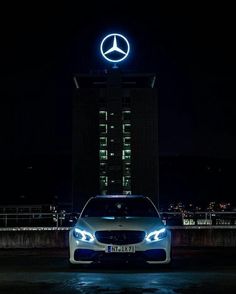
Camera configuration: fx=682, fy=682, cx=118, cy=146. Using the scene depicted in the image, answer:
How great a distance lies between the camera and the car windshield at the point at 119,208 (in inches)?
558

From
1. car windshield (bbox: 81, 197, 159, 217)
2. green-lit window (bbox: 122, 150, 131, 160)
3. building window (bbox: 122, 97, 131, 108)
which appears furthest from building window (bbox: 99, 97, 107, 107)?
car windshield (bbox: 81, 197, 159, 217)

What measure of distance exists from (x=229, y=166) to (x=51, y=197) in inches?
1326

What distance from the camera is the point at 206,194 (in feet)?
395

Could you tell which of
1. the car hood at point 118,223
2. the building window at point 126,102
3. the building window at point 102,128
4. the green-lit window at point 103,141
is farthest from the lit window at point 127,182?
the car hood at point 118,223

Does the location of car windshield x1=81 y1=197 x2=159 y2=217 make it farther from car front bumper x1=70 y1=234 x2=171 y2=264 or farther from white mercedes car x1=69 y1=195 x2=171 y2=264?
car front bumper x1=70 y1=234 x2=171 y2=264

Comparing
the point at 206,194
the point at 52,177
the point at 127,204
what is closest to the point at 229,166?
the point at 206,194

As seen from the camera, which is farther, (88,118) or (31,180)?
(31,180)

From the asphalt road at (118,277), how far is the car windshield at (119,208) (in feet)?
3.62

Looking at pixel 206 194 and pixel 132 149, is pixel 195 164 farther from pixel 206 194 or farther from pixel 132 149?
pixel 132 149

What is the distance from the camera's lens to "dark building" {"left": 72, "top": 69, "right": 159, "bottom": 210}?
1737 inches

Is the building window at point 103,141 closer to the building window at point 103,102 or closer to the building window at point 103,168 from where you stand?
the building window at point 103,168

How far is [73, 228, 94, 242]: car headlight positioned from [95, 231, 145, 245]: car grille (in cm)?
13

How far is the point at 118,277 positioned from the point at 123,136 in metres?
32.3

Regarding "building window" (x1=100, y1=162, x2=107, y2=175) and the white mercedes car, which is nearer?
the white mercedes car
